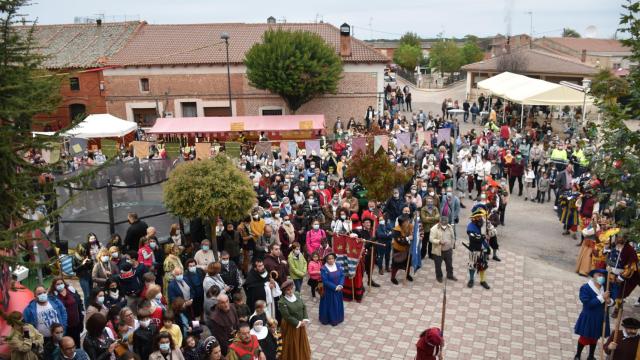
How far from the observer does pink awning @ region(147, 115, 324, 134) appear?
26516 mm

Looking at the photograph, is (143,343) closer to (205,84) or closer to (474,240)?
(474,240)

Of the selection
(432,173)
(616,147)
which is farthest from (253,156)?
(616,147)

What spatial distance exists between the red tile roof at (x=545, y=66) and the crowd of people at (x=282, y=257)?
55.5 feet

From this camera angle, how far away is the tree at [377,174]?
13.9 metres

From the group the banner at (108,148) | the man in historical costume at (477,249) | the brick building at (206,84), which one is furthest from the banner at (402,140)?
the brick building at (206,84)

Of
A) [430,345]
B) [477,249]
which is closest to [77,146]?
[477,249]

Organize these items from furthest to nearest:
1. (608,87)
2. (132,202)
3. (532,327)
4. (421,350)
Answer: (132,202) → (532,327) → (608,87) → (421,350)

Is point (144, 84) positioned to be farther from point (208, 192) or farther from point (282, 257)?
point (282, 257)

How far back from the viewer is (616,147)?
8.91 m

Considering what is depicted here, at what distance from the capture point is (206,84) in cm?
3209

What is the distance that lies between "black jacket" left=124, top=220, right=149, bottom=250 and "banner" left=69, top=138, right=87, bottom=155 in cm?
1025

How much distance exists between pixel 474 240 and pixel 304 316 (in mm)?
4757

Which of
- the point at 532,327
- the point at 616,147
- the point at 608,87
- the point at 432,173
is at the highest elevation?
the point at 608,87

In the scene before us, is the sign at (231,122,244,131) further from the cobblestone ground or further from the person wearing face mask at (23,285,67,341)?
the person wearing face mask at (23,285,67,341)
